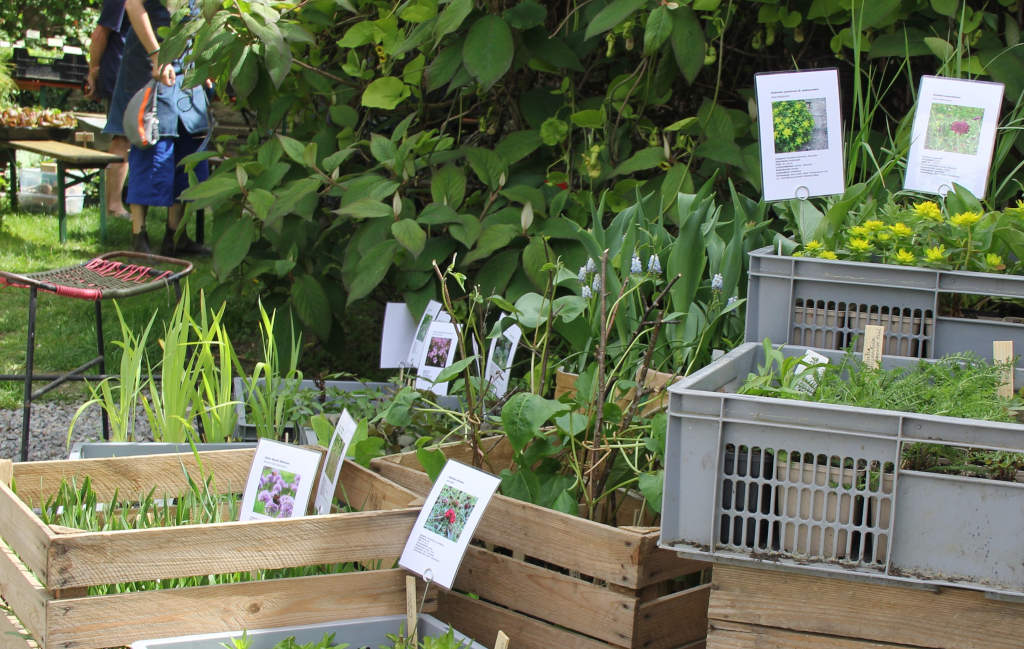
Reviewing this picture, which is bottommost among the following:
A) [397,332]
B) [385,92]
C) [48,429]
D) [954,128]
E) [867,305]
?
[48,429]

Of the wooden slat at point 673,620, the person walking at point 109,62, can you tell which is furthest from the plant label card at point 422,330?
the person walking at point 109,62

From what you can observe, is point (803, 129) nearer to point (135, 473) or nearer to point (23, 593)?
point (135, 473)

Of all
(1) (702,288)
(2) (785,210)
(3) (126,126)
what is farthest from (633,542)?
(3) (126,126)

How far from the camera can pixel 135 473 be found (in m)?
1.78

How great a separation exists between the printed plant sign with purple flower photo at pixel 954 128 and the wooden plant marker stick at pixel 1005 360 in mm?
487

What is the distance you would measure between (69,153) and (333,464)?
17.2 ft

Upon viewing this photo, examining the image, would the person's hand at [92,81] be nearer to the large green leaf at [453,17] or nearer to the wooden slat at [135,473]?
the large green leaf at [453,17]

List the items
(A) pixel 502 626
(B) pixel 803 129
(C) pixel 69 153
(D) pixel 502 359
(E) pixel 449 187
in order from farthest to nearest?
1. (C) pixel 69 153
2. (E) pixel 449 187
3. (D) pixel 502 359
4. (B) pixel 803 129
5. (A) pixel 502 626

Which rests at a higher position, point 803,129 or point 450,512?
point 803,129

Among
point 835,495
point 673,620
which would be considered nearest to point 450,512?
point 673,620

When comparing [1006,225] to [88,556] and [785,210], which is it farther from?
[88,556]

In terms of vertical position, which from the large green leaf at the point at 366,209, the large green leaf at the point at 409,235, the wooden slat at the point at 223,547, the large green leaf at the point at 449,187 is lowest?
the wooden slat at the point at 223,547

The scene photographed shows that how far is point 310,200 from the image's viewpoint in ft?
8.87

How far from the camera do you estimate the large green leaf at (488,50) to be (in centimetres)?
235
